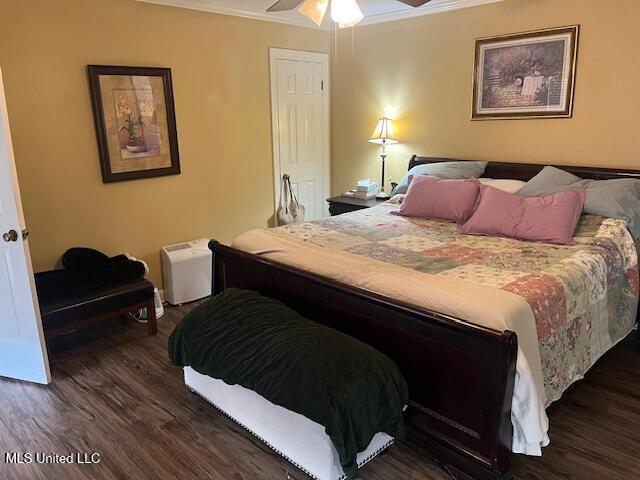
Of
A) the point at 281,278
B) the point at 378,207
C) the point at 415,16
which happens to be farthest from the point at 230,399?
the point at 415,16

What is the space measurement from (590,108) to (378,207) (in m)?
1.72

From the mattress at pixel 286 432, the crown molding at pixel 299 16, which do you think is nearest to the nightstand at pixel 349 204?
the crown molding at pixel 299 16

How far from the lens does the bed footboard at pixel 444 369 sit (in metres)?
1.94

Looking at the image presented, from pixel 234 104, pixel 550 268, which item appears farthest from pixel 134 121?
pixel 550 268

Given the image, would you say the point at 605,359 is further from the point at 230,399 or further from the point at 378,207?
the point at 230,399

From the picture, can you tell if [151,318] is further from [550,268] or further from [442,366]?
[550,268]

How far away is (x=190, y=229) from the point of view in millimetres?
4387

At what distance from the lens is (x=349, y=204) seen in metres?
4.58

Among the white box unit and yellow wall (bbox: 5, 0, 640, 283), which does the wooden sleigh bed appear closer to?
the white box unit

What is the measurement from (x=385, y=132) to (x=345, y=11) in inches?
80.5

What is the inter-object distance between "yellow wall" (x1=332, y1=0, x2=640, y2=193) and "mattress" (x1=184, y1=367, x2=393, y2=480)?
2.69 meters

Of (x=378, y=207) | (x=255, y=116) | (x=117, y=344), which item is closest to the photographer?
(x=117, y=344)

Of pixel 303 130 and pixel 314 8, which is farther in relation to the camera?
pixel 303 130

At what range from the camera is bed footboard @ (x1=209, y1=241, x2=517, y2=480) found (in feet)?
6.35
